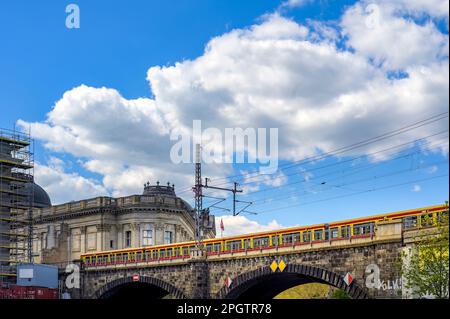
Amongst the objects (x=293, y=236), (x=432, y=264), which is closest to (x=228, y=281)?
(x=293, y=236)

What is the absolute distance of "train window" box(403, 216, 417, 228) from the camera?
4441cm

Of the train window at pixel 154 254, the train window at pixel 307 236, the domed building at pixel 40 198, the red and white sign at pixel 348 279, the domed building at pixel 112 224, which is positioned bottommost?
the red and white sign at pixel 348 279

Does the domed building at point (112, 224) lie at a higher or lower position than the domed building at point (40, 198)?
lower

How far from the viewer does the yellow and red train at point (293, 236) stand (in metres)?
43.8

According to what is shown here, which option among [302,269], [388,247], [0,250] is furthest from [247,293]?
[0,250]

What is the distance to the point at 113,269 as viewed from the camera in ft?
247

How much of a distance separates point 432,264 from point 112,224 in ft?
223

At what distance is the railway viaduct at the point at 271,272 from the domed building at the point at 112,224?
18.0 m

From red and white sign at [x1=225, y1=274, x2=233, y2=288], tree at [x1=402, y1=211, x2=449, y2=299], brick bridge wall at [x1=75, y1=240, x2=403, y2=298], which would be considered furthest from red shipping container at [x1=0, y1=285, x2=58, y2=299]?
tree at [x1=402, y1=211, x2=449, y2=299]

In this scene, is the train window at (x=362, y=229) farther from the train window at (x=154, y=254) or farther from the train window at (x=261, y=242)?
the train window at (x=154, y=254)

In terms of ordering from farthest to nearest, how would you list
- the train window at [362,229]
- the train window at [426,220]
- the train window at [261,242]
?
1. the train window at [261,242]
2. the train window at [362,229]
3. the train window at [426,220]

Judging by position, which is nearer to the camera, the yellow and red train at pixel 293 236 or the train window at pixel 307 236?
the yellow and red train at pixel 293 236

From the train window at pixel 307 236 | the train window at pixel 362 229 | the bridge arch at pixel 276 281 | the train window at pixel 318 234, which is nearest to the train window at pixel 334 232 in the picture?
the train window at pixel 318 234

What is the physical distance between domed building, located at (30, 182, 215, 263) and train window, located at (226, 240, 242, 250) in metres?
36.9
